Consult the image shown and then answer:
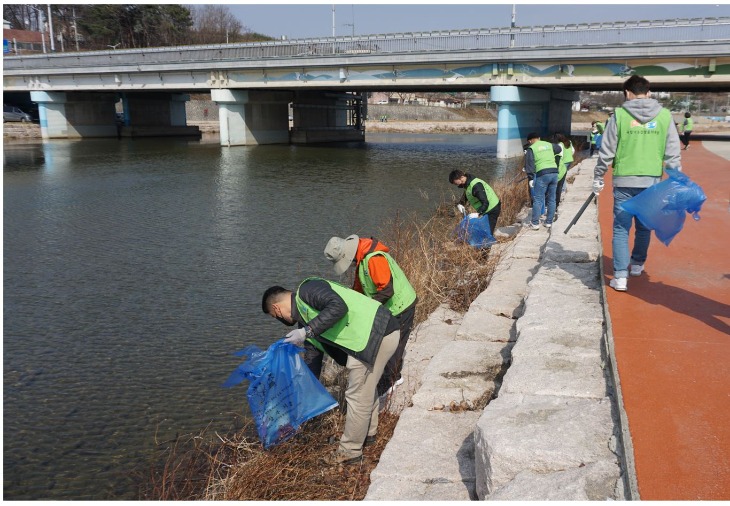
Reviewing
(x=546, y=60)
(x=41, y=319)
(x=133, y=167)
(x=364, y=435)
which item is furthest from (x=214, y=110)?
(x=364, y=435)

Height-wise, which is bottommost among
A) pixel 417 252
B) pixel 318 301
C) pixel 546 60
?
pixel 417 252

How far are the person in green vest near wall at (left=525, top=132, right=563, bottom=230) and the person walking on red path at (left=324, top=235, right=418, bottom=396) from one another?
18.3ft

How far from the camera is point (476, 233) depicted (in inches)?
361

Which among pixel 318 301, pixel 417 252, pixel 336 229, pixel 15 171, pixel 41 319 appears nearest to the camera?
pixel 318 301

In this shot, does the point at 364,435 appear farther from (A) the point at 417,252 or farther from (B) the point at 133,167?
(B) the point at 133,167

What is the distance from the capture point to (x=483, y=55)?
27750 millimetres

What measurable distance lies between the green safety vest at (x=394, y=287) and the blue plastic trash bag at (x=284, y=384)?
91 cm

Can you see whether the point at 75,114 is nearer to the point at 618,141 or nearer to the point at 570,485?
the point at 618,141

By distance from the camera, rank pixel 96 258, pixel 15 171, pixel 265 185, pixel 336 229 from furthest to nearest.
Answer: pixel 15 171, pixel 265 185, pixel 336 229, pixel 96 258

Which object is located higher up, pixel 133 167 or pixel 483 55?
pixel 483 55

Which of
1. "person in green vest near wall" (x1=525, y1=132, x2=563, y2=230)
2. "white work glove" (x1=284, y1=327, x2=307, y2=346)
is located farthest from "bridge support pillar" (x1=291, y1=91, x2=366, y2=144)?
"white work glove" (x1=284, y1=327, x2=307, y2=346)

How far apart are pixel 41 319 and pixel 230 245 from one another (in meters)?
4.23

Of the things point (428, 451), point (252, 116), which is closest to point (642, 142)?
point (428, 451)

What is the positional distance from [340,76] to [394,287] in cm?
2838
